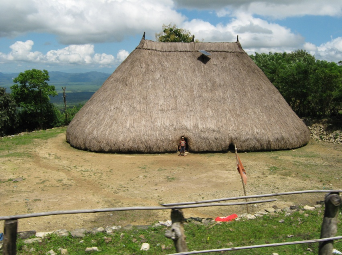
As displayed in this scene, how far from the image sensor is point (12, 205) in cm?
872

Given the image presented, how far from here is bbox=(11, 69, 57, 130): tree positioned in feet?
79.0

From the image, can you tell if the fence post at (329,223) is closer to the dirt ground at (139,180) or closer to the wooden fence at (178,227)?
the wooden fence at (178,227)

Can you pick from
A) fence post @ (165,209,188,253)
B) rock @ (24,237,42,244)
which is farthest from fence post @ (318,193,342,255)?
rock @ (24,237,42,244)

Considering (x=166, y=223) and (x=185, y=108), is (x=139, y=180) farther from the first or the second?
(x=185, y=108)

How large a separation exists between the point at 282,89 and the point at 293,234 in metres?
17.8

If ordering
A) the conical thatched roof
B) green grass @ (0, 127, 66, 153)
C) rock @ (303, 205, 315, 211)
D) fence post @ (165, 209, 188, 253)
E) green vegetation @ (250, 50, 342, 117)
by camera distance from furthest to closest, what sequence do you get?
green vegetation @ (250, 50, 342, 117)
green grass @ (0, 127, 66, 153)
the conical thatched roof
rock @ (303, 205, 315, 211)
fence post @ (165, 209, 188, 253)

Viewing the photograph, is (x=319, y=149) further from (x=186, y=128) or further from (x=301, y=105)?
(x=301, y=105)

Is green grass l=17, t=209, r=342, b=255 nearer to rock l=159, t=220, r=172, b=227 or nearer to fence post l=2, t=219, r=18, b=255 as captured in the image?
rock l=159, t=220, r=172, b=227

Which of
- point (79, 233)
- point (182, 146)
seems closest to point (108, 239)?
point (79, 233)

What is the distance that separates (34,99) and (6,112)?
2.77 metres

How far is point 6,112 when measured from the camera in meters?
22.5

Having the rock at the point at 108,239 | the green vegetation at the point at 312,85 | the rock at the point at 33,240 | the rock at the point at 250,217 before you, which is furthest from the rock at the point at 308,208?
the green vegetation at the point at 312,85

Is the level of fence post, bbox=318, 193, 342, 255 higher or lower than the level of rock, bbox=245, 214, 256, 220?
higher

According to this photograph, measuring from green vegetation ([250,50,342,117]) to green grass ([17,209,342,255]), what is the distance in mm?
13644
